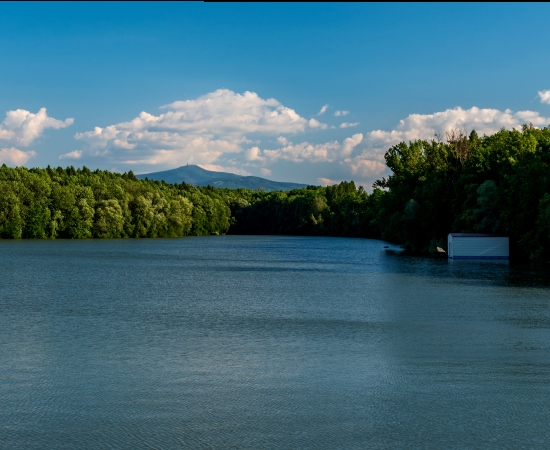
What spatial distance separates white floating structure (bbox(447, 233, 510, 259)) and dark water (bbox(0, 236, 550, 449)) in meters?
28.8

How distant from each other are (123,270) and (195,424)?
36321 mm

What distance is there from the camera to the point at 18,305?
85.8ft

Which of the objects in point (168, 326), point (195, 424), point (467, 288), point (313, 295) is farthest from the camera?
point (467, 288)

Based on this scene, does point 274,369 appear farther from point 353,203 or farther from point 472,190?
point 353,203

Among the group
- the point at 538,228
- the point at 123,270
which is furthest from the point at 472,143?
the point at 123,270

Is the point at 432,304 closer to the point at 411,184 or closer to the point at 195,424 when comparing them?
the point at 195,424

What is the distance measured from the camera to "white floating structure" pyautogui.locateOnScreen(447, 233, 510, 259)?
60.4 meters

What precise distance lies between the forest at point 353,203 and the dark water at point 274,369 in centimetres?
2901

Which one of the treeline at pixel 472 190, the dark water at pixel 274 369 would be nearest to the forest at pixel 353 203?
the treeline at pixel 472 190

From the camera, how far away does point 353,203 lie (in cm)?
14225

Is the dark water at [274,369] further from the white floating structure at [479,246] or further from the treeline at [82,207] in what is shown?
the treeline at [82,207]

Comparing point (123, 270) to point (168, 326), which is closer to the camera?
point (168, 326)

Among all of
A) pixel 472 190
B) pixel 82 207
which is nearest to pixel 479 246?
pixel 472 190

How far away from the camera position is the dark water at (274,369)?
10242mm
